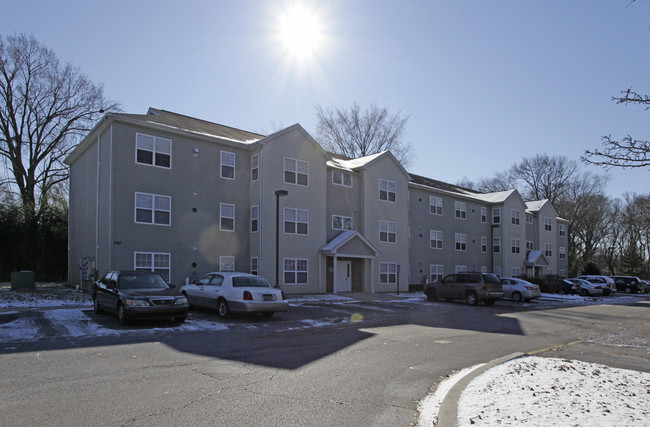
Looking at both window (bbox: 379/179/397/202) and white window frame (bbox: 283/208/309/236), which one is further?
window (bbox: 379/179/397/202)

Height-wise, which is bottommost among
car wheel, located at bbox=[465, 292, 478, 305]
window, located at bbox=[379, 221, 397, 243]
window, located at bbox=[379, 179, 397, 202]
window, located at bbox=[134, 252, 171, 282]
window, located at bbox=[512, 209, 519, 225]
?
car wheel, located at bbox=[465, 292, 478, 305]

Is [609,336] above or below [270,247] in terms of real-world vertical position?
below

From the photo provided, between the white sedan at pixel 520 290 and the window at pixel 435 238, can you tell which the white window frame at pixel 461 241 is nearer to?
the window at pixel 435 238

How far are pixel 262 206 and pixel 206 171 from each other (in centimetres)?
338

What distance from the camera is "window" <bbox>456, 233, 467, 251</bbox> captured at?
40.6m

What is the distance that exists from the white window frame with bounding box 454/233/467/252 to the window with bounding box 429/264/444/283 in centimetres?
310

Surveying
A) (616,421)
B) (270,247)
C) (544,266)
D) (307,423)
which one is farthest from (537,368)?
(544,266)

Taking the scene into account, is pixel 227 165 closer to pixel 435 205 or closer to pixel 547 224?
pixel 435 205

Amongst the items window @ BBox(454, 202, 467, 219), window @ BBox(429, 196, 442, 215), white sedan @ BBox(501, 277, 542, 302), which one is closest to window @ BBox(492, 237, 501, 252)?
window @ BBox(454, 202, 467, 219)

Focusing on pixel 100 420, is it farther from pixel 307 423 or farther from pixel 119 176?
pixel 119 176

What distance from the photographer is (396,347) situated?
1112 centimetres

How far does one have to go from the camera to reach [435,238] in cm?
3834

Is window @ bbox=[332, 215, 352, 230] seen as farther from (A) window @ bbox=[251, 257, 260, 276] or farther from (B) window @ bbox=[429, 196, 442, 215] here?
(B) window @ bbox=[429, 196, 442, 215]

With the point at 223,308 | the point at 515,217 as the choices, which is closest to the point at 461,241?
the point at 515,217
